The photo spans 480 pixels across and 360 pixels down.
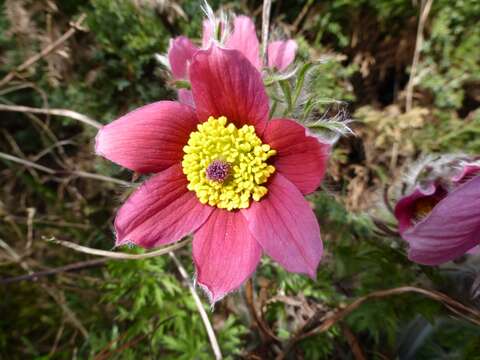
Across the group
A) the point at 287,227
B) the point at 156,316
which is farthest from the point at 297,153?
the point at 156,316

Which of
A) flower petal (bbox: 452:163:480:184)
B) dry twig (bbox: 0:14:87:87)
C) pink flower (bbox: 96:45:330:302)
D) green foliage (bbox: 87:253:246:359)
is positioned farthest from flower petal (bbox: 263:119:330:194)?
dry twig (bbox: 0:14:87:87)

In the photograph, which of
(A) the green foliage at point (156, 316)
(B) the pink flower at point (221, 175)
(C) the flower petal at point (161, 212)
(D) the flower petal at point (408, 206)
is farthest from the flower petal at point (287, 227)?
(A) the green foliage at point (156, 316)

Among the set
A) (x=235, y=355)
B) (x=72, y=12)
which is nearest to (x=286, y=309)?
(x=235, y=355)

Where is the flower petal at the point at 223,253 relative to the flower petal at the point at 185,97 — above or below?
below

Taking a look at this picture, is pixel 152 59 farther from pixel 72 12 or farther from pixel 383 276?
pixel 383 276

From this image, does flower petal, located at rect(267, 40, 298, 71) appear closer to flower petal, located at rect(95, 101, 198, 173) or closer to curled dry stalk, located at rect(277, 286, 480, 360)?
flower petal, located at rect(95, 101, 198, 173)

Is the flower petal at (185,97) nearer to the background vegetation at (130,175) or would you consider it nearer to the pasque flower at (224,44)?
the pasque flower at (224,44)
